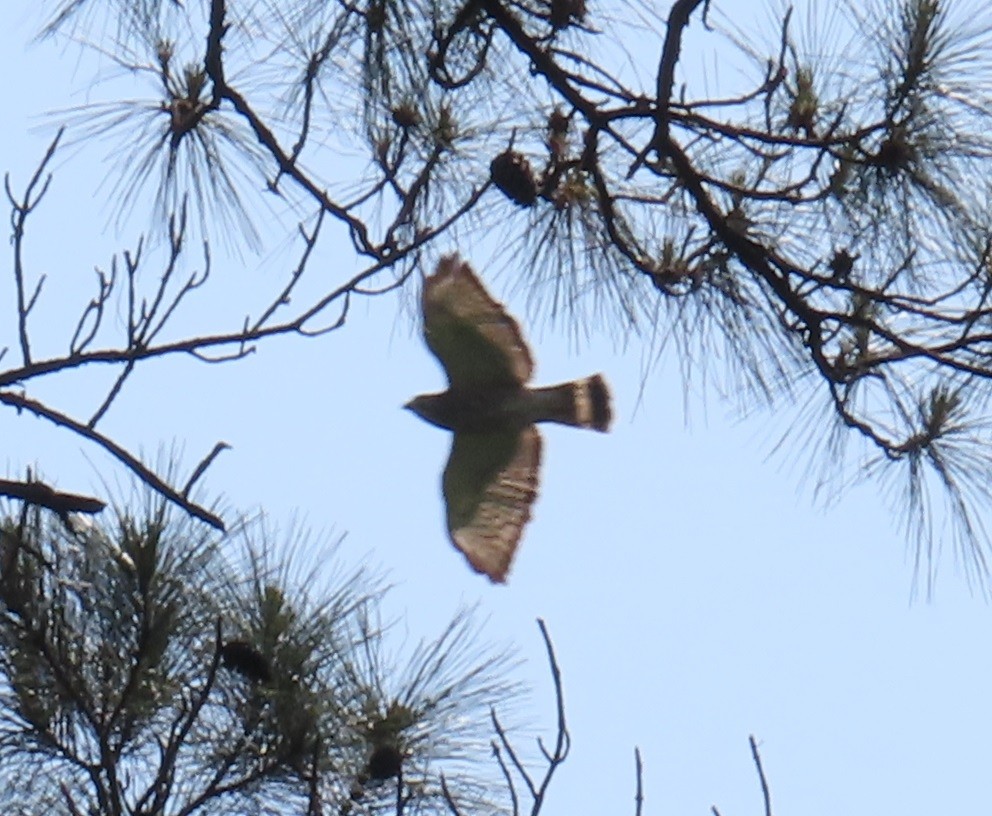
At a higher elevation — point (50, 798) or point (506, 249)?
point (506, 249)

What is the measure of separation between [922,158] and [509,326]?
82 centimetres

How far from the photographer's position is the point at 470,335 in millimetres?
3254

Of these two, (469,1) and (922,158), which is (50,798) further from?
(922,158)

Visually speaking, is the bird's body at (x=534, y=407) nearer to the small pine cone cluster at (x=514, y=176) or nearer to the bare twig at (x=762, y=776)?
the small pine cone cluster at (x=514, y=176)

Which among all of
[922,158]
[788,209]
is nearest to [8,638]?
[788,209]

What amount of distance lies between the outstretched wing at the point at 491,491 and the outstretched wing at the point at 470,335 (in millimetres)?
102

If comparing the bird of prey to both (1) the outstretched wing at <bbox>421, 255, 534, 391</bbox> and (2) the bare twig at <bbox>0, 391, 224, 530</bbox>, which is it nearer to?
(1) the outstretched wing at <bbox>421, 255, 534, 391</bbox>

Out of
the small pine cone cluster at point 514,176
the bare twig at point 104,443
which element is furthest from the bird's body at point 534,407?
the bare twig at point 104,443

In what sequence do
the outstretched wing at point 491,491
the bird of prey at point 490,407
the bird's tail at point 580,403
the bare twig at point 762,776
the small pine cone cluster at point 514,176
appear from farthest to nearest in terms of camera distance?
the bird's tail at point 580,403 → the bird of prey at point 490,407 → the outstretched wing at point 491,491 → the small pine cone cluster at point 514,176 → the bare twig at point 762,776

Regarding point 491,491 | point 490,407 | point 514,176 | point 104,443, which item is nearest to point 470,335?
point 490,407

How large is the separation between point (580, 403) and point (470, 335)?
0.22 m

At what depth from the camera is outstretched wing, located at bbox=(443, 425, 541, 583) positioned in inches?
118

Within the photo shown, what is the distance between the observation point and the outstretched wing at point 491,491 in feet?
9.87

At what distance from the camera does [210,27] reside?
8.34ft
